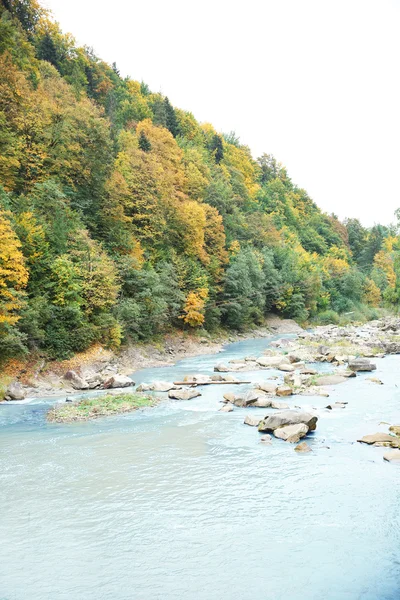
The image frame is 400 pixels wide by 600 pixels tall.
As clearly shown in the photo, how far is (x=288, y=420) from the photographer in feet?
49.0

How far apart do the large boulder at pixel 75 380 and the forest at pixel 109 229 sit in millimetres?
2200

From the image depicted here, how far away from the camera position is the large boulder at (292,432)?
45.4ft

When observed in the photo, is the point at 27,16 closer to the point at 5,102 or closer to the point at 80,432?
the point at 5,102

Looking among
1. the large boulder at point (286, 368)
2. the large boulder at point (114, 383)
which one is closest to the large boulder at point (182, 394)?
the large boulder at point (114, 383)

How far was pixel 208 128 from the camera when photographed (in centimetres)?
9950

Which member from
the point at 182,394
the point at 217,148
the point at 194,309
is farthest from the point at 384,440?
the point at 217,148

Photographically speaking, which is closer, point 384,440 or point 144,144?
point 384,440

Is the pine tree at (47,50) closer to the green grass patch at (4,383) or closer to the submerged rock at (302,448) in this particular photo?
the green grass patch at (4,383)

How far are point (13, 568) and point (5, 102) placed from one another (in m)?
34.8

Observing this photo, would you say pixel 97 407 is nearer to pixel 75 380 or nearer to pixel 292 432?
pixel 75 380

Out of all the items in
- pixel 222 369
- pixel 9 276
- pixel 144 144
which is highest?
pixel 144 144

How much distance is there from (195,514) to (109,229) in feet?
104

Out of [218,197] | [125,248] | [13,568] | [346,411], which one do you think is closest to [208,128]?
[218,197]

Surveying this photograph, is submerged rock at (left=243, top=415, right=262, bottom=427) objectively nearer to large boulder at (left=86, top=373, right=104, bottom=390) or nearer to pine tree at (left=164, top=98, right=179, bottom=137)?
large boulder at (left=86, top=373, right=104, bottom=390)
